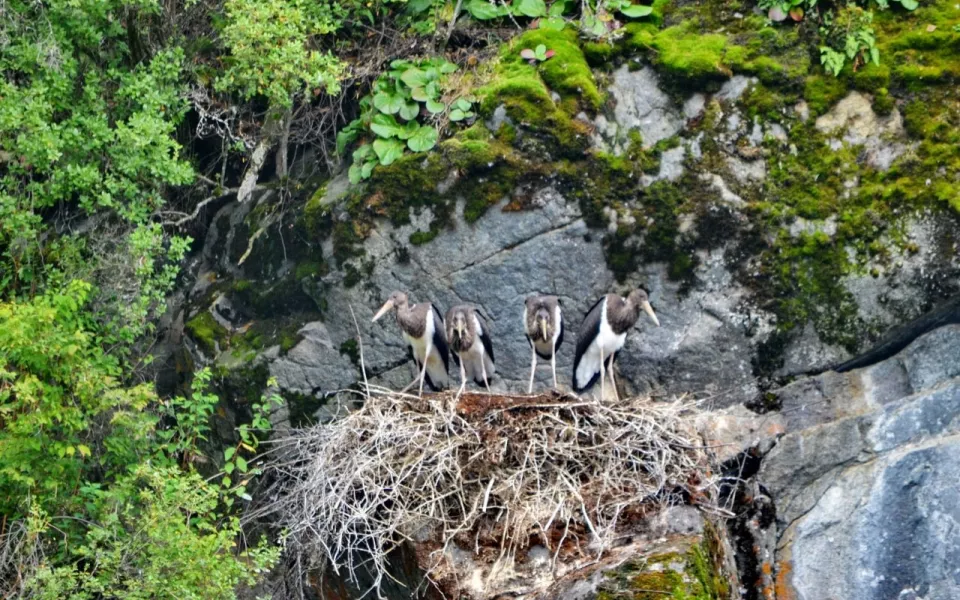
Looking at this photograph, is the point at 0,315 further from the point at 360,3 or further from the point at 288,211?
the point at 360,3

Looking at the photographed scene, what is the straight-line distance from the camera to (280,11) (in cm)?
1117

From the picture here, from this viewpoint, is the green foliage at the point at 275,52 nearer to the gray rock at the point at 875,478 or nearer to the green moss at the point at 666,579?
the gray rock at the point at 875,478

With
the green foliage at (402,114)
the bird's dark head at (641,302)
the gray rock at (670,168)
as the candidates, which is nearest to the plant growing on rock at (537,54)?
the green foliage at (402,114)

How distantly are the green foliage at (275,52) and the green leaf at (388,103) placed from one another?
373 millimetres

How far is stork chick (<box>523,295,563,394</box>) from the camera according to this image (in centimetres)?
1029

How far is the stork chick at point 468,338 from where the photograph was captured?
10352 millimetres

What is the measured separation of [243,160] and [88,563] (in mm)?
4496

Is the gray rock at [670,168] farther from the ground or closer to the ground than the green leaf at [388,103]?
closer to the ground

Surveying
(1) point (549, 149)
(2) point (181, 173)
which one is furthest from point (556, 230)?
(2) point (181, 173)

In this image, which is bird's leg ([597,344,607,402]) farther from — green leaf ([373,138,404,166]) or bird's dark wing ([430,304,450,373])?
green leaf ([373,138,404,166])

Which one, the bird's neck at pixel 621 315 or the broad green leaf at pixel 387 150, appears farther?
the broad green leaf at pixel 387 150

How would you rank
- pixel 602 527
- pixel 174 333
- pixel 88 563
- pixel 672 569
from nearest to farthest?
pixel 672 569, pixel 602 527, pixel 88 563, pixel 174 333

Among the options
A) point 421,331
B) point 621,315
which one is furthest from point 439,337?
point 621,315

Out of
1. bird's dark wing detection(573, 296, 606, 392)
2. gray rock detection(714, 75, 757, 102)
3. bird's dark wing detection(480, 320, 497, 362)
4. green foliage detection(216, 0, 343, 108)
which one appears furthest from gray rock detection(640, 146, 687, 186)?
green foliage detection(216, 0, 343, 108)
